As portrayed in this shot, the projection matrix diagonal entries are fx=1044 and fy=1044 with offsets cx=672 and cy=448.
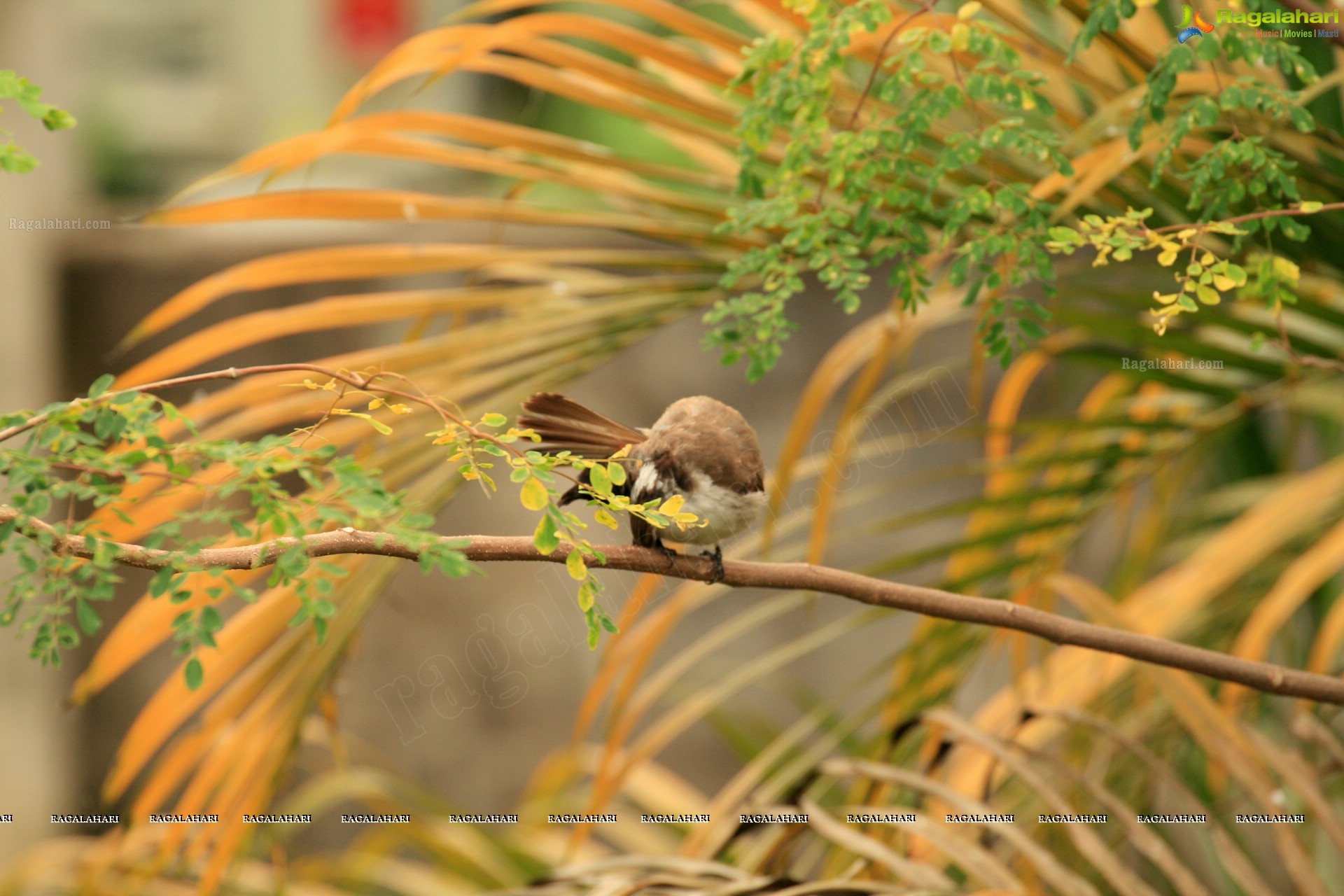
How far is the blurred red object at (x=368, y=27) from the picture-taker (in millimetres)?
3234

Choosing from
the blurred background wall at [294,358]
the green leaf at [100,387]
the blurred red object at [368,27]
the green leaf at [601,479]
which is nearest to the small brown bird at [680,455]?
the green leaf at [601,479]

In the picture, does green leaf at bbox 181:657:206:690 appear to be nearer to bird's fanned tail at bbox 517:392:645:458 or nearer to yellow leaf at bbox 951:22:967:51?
bird's fanned tail at bbox 517:392:645:458

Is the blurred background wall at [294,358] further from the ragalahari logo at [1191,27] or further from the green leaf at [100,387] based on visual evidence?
the green leaf at [100,387]

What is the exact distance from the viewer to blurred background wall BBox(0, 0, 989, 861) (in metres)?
2.54

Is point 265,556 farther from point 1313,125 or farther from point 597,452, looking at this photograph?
point 1313,125

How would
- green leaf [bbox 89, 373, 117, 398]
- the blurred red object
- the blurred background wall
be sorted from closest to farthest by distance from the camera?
green leaf [bbox 89, 373, 117, 398] → the blurred background wall → the blurred red object

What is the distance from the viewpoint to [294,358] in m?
2.46

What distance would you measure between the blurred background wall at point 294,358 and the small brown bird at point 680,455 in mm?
1591

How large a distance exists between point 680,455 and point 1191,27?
0.48 m

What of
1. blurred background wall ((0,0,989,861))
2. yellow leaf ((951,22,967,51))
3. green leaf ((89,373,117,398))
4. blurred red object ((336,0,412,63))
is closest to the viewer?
green leaf ((89,373,117,398))

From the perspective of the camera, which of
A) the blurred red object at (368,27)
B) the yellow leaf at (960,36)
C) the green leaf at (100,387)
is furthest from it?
the blurred red object at (368,27)

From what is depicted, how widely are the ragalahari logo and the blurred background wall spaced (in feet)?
5.19

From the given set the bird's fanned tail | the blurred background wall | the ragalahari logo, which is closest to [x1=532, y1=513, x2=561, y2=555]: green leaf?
the bird's fanned tail

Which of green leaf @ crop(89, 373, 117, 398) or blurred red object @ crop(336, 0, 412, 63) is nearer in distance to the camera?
green leaf @ crop(89, 373, 117, 398)
